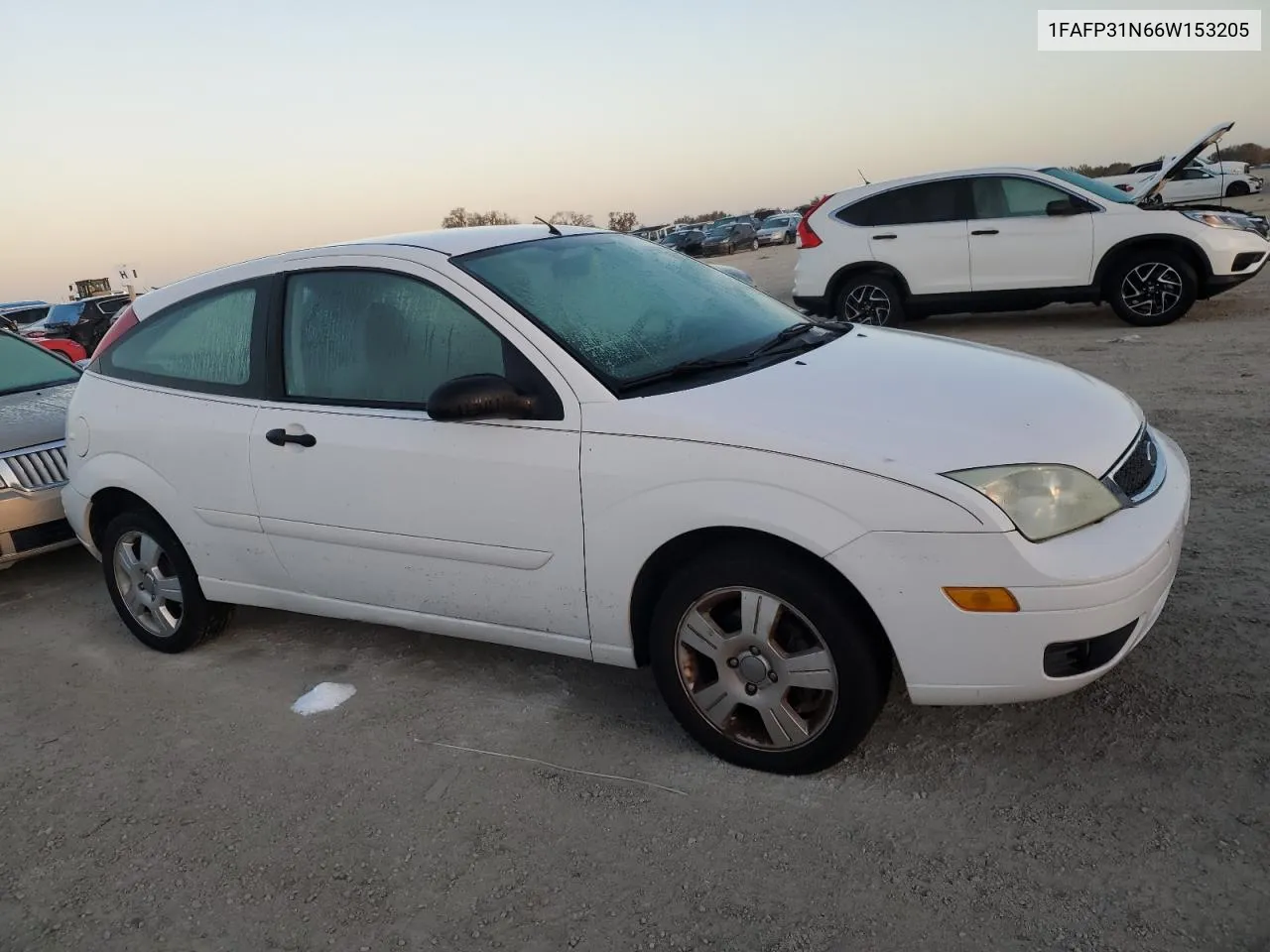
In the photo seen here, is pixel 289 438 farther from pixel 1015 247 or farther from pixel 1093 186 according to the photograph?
pixel 1093 186

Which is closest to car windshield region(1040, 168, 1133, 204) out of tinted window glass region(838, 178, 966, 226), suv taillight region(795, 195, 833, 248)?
tinted window glass region(838, 178, 966, 226)

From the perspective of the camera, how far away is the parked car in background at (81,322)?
18.3 meters

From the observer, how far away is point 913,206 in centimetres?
1032

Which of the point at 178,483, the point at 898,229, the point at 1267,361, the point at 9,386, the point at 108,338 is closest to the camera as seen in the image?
the point at 178,483

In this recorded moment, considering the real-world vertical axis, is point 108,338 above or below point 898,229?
below

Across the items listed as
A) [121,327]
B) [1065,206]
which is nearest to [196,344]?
[121,327]

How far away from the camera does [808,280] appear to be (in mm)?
10836

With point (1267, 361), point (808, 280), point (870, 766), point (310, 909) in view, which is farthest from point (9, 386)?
point (1267, 361)

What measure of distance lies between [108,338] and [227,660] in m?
1.56

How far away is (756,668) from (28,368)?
6.00m

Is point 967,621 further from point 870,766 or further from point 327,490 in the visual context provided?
point 327,490

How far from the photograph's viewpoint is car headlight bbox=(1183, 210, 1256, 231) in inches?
369

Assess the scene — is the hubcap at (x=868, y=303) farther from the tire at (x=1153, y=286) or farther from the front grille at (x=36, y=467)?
the front grille at (x=36, y=467)

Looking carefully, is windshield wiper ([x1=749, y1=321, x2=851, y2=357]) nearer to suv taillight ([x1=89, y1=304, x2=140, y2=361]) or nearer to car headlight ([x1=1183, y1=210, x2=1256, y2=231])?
suv taillight ([x1=89, y1=304, x2=140, y2=361])
